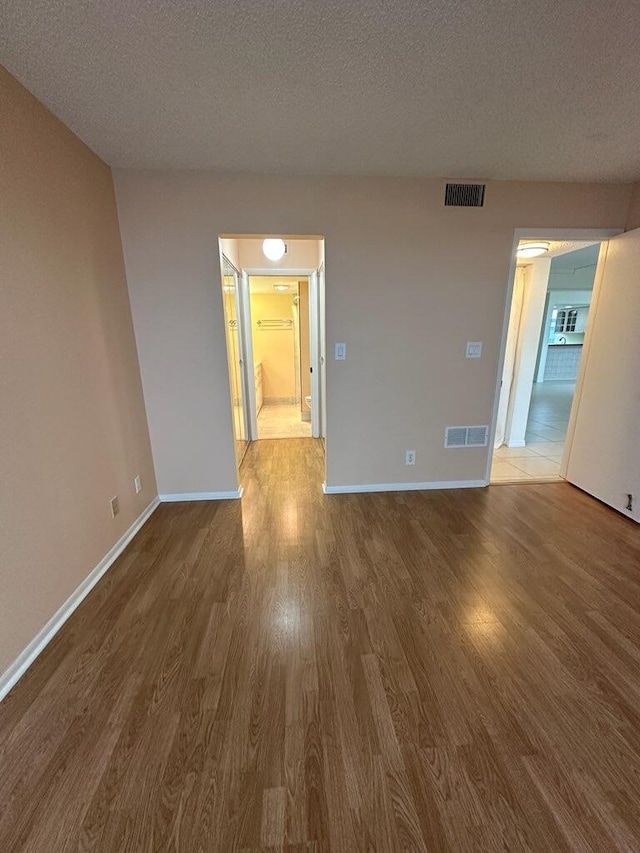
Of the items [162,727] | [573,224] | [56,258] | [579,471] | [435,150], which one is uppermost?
[435,150]

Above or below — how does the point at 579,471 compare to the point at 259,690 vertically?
above

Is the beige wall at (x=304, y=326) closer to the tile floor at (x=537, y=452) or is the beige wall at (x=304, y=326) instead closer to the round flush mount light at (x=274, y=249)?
the round flush mount light at (x=274, y=249)

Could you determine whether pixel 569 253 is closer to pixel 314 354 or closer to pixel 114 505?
pixel 314 354

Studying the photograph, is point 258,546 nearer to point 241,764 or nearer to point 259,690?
point 259,690

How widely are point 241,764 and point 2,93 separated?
2.89 m

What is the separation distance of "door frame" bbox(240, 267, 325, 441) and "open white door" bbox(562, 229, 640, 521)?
8.73 ft

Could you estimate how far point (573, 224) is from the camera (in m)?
2.69

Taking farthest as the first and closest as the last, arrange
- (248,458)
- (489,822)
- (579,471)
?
(248,458) → (579,471) → (489,822)

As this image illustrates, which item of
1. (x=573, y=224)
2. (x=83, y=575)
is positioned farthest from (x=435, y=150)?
(x=83, y=575)

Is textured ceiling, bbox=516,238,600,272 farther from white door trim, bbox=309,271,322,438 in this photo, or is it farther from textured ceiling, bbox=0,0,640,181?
white door trim, bbox=309,271,322,438

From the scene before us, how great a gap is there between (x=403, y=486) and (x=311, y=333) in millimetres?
2499

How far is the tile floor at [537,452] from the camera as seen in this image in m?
3.50

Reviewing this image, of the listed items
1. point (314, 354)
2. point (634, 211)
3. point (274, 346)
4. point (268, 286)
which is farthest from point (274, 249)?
point (274, 346)

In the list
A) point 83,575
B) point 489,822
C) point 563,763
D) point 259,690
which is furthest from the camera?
point 83,575
